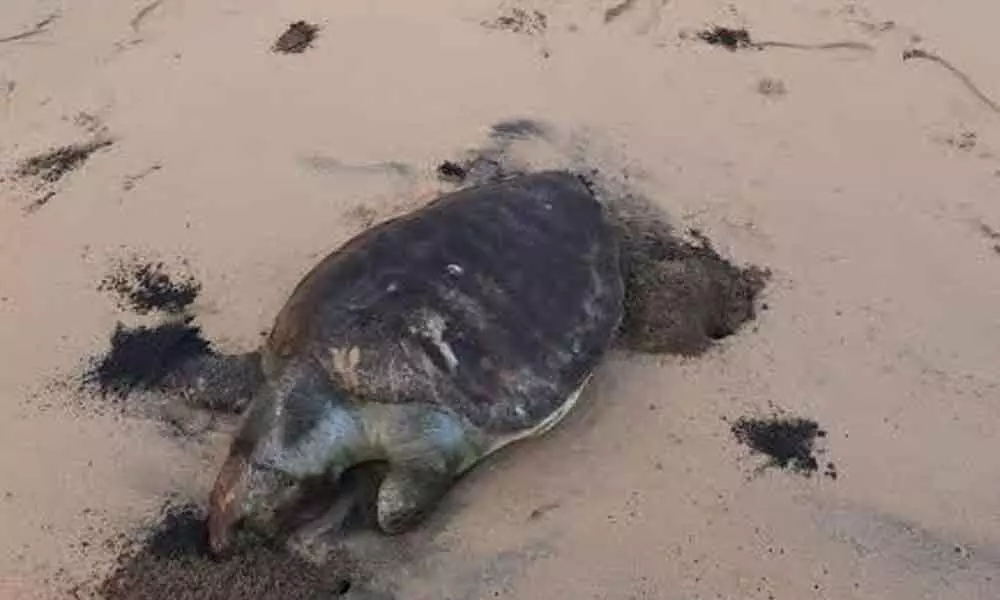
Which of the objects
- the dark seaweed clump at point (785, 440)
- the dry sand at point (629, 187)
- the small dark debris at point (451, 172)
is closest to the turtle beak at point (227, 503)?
the dry sand at point (629, 187)

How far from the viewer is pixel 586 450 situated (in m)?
2.73

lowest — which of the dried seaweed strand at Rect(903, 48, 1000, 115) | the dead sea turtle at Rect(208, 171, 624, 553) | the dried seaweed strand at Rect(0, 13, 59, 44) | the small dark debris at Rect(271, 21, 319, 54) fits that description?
the dried seaweed strand at Rect(0, 13, 59, 44)

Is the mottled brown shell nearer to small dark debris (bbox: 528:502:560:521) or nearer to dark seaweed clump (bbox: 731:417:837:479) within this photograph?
small dark debris (bbox: 528:502:560:521)

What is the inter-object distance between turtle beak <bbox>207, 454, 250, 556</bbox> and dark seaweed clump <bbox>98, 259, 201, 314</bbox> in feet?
2.46

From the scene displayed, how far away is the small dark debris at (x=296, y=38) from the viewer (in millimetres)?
3971

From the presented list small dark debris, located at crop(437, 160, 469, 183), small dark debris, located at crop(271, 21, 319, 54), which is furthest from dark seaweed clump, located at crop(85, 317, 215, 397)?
small dark debris, located at crop(271, 21, 319, 54)

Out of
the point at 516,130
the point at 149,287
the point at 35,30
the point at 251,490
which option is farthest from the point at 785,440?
the point at 35,30

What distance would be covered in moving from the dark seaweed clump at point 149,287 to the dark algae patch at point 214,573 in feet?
2.49

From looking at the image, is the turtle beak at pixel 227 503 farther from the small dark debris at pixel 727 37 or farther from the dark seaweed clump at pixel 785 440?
the small dark debris at pixel 727 37

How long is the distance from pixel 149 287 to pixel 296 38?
48.3 inches

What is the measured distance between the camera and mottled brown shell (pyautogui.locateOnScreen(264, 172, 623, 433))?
253 cm

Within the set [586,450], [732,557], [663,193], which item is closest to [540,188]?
[663,193]

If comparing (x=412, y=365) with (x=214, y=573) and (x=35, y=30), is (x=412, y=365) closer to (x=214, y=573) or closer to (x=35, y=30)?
(x=214, y=573)

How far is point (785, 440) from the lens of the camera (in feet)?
9.05
